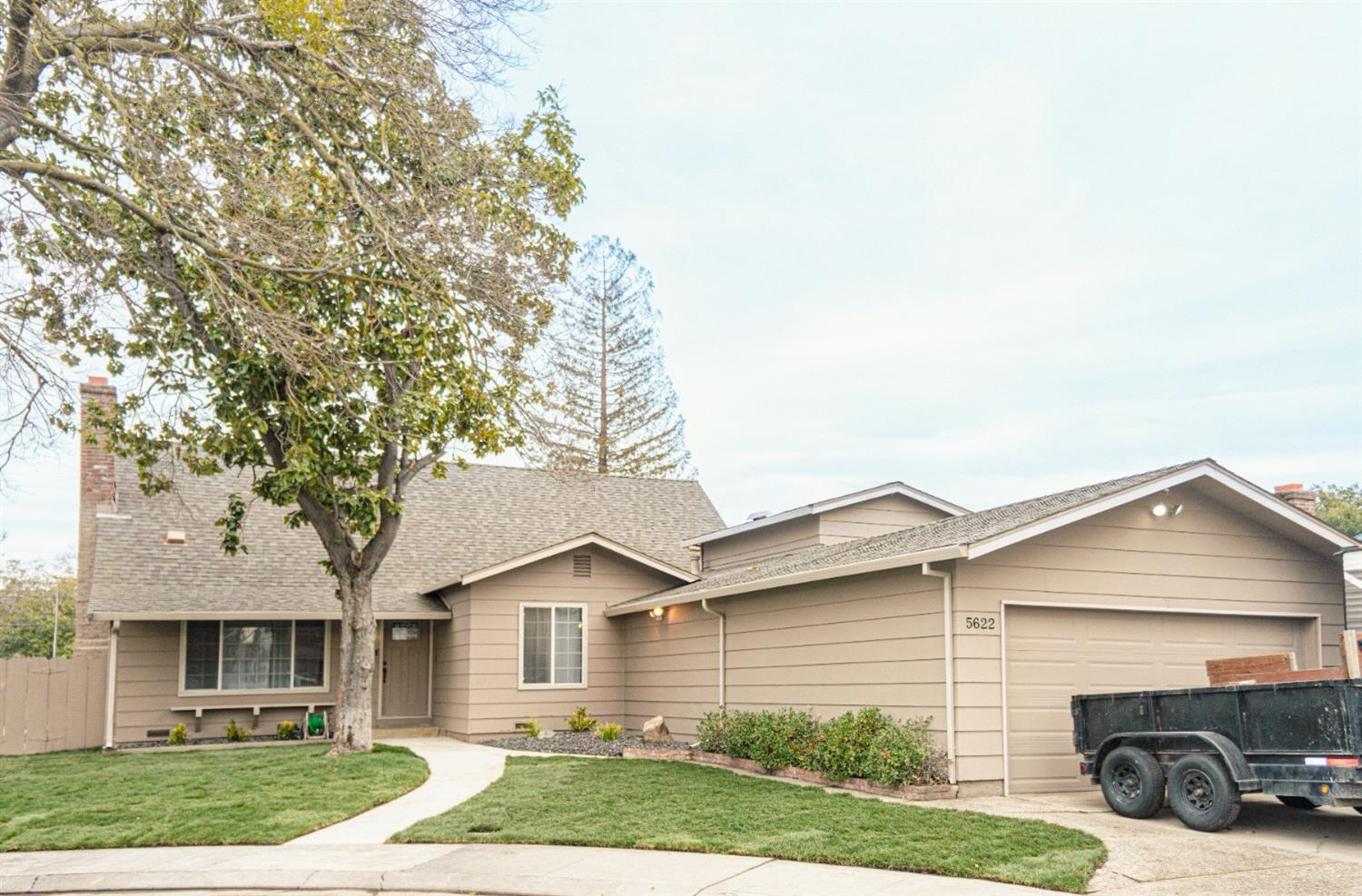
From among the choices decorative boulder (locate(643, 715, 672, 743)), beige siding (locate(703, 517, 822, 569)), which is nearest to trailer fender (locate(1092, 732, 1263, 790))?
decorative boulder (locate(643, 715, 672, 743))

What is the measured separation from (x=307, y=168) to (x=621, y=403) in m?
26.1

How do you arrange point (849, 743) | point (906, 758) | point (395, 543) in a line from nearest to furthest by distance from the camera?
point (906, 758) < point (849, 743) < point (395, 543)

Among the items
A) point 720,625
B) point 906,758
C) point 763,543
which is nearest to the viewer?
point 906,758

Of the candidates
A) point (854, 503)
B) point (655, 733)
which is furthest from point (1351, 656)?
point (854, 503)

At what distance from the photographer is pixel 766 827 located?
353 inches

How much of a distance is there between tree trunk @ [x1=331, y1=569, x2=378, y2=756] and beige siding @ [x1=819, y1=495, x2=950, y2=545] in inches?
313

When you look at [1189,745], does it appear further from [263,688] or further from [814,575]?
[263,688]

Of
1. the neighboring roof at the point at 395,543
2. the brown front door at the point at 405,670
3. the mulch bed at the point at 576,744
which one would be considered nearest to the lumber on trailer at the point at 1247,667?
the mulch bed at the point at 576,744

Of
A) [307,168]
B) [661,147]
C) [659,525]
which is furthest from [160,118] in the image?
[659,525]

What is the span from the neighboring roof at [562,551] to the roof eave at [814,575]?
4.27 ft

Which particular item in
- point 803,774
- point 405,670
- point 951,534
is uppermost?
point 951,534

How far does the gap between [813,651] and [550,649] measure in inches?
276

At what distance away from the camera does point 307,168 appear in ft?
39.4

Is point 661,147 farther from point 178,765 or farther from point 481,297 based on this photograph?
point 178,765
